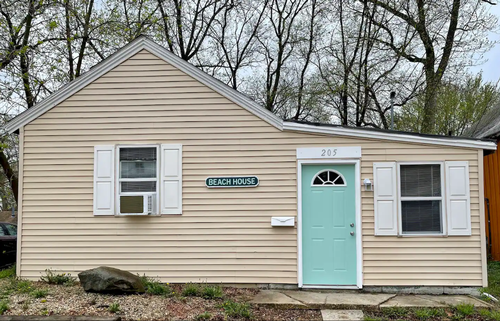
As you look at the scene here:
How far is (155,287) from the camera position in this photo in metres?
5.82

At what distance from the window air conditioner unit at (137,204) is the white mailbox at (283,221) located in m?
2.09

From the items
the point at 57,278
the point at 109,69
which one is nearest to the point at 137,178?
the point at 109,69

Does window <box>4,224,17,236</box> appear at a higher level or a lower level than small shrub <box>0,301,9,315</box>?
higher

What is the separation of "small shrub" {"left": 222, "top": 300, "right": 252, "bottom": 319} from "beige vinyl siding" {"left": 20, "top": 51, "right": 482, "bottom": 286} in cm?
103

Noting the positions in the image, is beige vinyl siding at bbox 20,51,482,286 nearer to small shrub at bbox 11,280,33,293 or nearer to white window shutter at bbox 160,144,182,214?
A: white window shutter at bbox 160,144,182,214

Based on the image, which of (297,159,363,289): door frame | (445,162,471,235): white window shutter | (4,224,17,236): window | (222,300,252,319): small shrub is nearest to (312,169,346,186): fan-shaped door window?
(297,159,363,289): door frame

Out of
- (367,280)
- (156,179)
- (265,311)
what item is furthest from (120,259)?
(367,280)

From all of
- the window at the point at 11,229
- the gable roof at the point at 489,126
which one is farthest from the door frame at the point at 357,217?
the window at the point at 11,229

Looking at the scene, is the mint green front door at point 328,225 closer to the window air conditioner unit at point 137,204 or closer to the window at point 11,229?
the window air conditioner unit at point 137,204

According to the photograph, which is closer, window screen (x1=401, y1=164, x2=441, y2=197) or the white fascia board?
the white fascia board

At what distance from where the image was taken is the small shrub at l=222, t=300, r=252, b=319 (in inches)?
194

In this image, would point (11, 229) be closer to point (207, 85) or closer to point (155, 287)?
point (155, 287)

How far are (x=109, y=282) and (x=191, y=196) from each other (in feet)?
6.04

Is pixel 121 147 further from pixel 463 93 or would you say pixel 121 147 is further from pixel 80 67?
pixel 463 93
